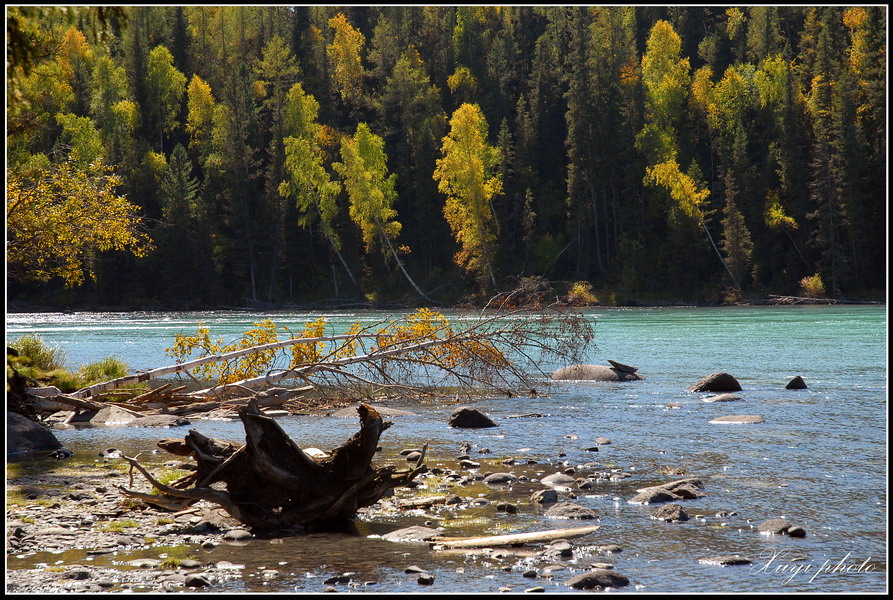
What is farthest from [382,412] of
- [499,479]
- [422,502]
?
[422,502]

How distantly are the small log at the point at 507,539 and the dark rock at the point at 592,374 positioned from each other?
13.1 m

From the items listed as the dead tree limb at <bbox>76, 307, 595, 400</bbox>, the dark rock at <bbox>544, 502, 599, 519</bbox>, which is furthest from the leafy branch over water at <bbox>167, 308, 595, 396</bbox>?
the dark rock at <bbox>544, 502, 599, 519</bbox>

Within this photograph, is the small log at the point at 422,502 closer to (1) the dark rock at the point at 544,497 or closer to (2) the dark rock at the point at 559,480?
(1) the dark rock at the point at 544,497

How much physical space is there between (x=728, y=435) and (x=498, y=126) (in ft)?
215

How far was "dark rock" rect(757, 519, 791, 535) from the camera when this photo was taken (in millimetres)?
7742

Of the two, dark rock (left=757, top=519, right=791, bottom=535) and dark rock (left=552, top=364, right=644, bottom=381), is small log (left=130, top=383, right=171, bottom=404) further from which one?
dark rock (left=757, top=519, right=791, bottom=535)

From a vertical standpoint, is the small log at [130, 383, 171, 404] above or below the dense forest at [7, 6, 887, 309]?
below

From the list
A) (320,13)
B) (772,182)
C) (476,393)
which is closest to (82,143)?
(320,13)

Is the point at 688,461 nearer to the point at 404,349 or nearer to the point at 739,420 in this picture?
the point at 739,420

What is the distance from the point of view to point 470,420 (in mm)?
14047

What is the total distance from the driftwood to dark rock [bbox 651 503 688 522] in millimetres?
2480

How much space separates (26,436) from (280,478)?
5.42 metres

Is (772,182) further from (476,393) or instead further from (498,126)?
(476,393)

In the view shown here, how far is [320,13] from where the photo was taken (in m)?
85.8
